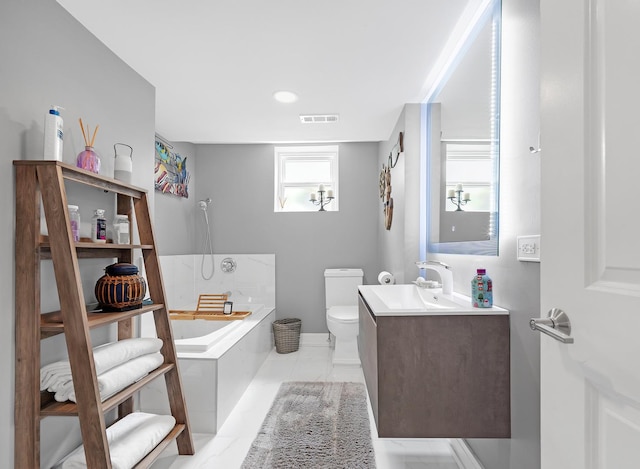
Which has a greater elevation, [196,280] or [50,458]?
[196,280]

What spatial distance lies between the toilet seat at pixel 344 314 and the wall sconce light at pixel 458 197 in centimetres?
157

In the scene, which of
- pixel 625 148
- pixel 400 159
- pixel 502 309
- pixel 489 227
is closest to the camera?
pixel 625 148

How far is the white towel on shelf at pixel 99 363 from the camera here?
4.94 feet

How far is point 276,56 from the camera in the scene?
2189mm

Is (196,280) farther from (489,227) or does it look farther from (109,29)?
(489,227)

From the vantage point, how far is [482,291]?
1.55 meters

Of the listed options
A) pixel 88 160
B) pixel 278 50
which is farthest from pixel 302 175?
pixel 88 160

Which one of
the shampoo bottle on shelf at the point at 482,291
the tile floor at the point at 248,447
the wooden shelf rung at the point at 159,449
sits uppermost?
the shampoo bottle on shelf at the point at 482,291

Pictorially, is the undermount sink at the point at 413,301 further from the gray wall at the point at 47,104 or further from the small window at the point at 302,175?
the small window at the point at 302,175

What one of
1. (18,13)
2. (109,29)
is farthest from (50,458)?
(109,29)

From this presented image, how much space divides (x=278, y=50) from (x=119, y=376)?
6.05ft

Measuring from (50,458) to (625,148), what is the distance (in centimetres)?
229

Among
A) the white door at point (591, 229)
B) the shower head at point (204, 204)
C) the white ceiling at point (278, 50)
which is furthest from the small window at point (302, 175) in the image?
the white door at point (591, 229)

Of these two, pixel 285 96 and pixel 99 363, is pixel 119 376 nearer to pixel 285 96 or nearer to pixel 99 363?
pixel 99 363
